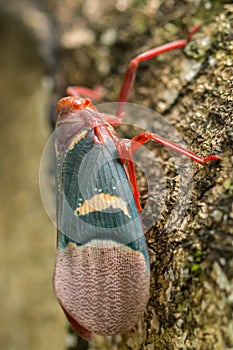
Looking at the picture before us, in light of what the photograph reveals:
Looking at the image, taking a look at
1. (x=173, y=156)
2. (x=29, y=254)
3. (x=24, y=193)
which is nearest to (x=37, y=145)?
(x=24, y=193)

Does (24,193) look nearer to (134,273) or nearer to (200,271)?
(134,273)

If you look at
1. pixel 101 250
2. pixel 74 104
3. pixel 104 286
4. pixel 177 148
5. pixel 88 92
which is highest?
pixel 74 104

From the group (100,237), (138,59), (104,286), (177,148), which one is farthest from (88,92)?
(104,286)

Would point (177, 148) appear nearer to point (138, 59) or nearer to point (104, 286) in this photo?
point (104, 286)

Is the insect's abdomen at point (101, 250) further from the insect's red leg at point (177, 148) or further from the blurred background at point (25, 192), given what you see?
the blurred background at point (25, 192)

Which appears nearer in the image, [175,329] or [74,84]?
[175,329]

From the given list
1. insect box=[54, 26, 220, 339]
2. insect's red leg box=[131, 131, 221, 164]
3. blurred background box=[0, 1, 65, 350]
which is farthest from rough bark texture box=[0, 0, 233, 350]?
blurred background box=[0, 1, 65, 350]

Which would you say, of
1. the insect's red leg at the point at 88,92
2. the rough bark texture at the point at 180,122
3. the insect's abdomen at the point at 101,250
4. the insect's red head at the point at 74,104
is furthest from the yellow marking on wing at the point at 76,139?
the insect's red leg at the point at 88,92
